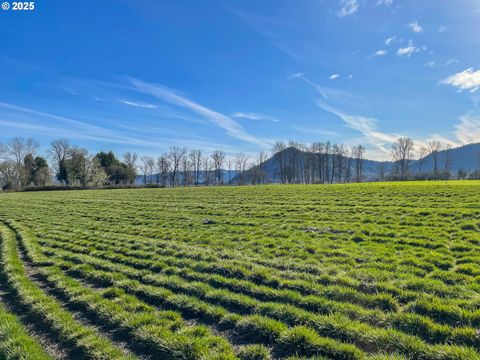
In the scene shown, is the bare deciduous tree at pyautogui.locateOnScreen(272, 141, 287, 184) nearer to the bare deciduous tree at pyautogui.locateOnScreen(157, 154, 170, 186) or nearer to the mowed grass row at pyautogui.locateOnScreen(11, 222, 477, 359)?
the bare deciduous tree at pyautogui.locateOnScreen(157, 154, 170, 186)

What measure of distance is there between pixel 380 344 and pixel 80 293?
6.51 meters

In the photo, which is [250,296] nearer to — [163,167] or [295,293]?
[295,293]

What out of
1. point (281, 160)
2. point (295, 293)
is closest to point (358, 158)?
point (281, 160)

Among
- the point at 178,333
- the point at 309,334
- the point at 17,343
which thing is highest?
the point at 309,334

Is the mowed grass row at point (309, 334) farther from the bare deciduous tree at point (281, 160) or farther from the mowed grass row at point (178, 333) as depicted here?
the bare deciduous tree at point (281, 160)

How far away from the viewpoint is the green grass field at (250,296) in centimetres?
454

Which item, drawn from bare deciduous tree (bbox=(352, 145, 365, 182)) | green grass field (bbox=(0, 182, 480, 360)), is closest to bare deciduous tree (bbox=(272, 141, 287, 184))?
bare deciduous tree (bbox=(352, 145, 365, 182))

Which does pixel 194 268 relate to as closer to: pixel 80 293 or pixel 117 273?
pixel 117 273

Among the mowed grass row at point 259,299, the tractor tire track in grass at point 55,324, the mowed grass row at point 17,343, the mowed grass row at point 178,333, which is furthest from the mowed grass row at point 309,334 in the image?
the mowed grass row at point 17,343

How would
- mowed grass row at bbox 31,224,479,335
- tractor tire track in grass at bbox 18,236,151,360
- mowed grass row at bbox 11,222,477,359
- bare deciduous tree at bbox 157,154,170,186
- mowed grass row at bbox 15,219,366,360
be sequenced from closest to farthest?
mowed grass row at bbox 11,222,477,359, mowed grass row at bbox 15,219,366,360, tractor tire track in grass at bbox 18,236,151,360, mowed grass row at bbox 31,224,479,335, bare deciduous tree at bbox 157,154,170,186

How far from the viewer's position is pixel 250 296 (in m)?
6.41

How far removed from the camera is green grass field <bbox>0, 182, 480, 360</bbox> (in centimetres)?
454

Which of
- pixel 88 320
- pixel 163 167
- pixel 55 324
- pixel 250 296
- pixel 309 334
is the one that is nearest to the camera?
pixel 309 334

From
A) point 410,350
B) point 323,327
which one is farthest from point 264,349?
point 410,350
